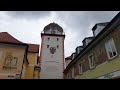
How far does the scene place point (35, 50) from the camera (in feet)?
79.8

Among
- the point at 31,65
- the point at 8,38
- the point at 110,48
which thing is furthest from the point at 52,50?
the point at 110,48

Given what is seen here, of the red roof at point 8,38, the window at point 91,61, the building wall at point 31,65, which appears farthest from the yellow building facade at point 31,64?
the window at point 91,61

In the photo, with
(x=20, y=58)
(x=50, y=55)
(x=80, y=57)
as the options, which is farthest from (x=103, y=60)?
(x=50, y=55)

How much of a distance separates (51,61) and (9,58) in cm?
1281

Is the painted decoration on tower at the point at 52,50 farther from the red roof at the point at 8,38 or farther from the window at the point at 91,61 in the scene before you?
the window at the point at 91,61

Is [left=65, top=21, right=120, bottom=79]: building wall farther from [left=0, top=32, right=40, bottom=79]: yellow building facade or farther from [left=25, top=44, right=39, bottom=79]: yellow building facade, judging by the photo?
[left=25, top=44, right=39, bottom=79]: yellow building facade

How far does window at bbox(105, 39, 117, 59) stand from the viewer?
9523 millimetres

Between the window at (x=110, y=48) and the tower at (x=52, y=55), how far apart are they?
52.5ft

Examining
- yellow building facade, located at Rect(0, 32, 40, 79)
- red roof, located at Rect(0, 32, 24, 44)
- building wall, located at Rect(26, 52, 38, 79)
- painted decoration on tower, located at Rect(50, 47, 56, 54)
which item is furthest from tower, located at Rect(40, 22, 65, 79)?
yellow building facade, located at Rect(0, 32, 40, 79)

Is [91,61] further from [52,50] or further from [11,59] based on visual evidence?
[52,50]

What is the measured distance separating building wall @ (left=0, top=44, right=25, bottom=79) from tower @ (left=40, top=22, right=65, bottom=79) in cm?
1046

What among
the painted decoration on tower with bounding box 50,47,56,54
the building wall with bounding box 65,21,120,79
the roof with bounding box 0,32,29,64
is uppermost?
the painted decoration on tower with bounding box 50,47,56,54

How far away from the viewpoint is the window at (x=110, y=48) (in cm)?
952
